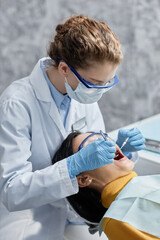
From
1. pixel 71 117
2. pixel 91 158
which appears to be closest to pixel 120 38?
pixel 71 117

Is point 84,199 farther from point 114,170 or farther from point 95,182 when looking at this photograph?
point 114,170

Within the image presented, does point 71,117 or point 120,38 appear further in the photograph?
point 120,38

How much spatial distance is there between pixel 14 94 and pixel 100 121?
25.3 inches

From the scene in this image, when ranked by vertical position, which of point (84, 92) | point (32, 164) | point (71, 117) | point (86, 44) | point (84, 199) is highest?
point (86, 44)

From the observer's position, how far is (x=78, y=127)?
1.56 meters

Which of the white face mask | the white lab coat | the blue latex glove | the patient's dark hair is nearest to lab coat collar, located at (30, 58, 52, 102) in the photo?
the white lab coat

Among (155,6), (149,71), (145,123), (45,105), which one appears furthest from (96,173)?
(155,6)

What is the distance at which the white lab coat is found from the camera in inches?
46.4

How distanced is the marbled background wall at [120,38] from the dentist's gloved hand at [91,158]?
102cm

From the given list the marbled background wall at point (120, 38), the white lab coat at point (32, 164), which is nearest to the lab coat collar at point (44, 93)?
the white lab coat at point (32, 164)

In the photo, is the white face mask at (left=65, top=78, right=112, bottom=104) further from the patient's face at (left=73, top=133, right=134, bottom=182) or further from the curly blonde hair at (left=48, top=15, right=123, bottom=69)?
the patient's face at (left=73, top=133, right=134, bottom=182)

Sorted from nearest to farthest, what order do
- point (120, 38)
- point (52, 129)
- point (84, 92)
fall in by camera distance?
point (84, 92) < point (52, 129) < point (120, 38)

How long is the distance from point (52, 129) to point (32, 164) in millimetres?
208

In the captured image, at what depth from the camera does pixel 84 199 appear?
4.68 ft
